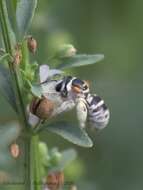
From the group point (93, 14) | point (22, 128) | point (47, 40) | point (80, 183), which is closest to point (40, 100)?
point (22, 128)

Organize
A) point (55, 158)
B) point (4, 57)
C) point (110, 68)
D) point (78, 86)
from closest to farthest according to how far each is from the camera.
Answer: point (4, 57) → point (78, 86) → point (55, 158) → point (110, 68)

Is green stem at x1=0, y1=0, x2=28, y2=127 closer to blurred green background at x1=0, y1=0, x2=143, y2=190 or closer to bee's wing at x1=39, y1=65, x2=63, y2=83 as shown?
bee's wing at x1=39, y1=65, x2=63, y2=83

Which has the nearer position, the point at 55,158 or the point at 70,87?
the point at 70,87

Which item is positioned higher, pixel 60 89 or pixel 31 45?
pixel 31 45

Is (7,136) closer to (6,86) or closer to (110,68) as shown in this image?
(6,86)

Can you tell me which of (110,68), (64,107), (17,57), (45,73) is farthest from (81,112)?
(110,68)

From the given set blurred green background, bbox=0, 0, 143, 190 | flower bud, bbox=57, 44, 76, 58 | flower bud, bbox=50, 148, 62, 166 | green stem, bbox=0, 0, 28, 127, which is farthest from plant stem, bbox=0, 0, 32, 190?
blurred green background, bbox=0, 0, 143, 190

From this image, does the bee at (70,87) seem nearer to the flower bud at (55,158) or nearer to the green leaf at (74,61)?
the green leaf at (74,61)
